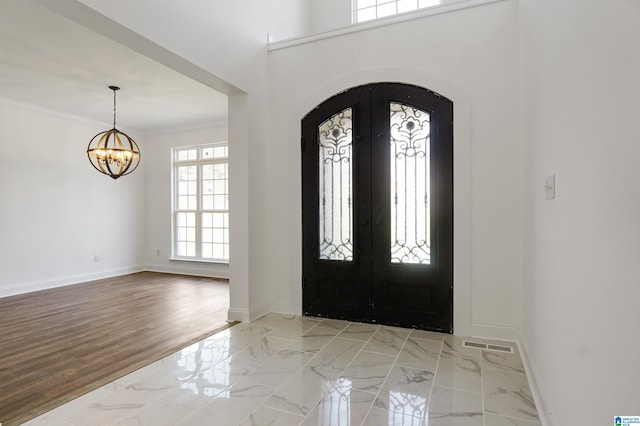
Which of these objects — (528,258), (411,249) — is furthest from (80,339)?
(528,258)

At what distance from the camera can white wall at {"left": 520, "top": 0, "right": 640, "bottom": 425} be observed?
0.94 metres

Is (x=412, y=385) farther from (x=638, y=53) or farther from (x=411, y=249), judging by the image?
(x=638, y=53)

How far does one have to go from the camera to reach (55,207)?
5.93 metres

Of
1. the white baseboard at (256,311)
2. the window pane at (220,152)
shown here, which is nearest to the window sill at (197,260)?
the window pane at (220,152)

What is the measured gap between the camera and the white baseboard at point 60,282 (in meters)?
5.31

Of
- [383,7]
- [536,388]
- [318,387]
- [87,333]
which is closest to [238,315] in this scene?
[87,333]

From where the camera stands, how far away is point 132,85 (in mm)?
4695

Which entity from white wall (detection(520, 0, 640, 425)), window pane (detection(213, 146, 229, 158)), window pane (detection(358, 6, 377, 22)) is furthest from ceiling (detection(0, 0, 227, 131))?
white wall (detection(520, 0, 640, 425))

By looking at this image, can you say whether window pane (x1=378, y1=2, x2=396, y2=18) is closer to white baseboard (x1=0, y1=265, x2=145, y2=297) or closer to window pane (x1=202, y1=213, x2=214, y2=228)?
window pane (x1=202, y1=213, x2=214, y2=228)

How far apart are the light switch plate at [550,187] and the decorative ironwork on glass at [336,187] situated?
1965mm

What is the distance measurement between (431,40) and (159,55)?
95.3 inches

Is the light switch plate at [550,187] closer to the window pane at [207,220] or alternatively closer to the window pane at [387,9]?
the window pane at [387,9]

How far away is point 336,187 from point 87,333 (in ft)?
9.51

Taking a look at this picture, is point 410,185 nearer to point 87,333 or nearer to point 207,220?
point 87,333
